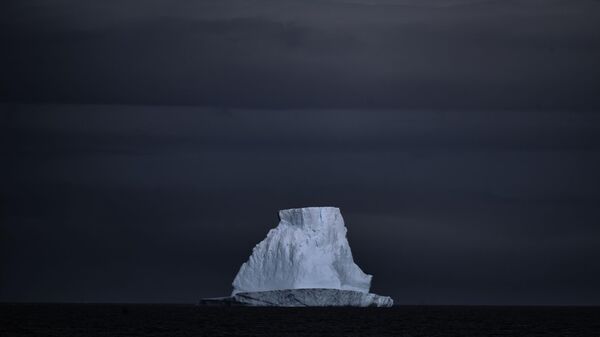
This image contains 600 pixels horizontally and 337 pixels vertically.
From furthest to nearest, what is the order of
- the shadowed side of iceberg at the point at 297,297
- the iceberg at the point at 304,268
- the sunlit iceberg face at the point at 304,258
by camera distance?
the sunlit iceberg face at the point at 304,258 → the iceberg at the point at 304,268 → the shadowed side of iceberg at the point at 297,297

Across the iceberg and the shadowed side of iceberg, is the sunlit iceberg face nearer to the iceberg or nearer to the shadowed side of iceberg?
the iceberg

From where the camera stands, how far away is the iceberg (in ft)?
452

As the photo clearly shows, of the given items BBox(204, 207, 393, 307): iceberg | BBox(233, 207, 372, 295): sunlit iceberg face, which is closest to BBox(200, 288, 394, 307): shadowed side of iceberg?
BBox(204, 207, 393, 307): iceberg

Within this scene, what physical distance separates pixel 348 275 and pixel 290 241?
356 inches

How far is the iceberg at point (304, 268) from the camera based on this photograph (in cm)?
13762

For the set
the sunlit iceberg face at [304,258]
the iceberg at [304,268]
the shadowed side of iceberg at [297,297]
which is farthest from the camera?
the sunlit iceberg face at [304,258]

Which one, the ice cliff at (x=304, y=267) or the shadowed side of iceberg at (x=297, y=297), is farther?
the ice cliff at (x=304, y=267)

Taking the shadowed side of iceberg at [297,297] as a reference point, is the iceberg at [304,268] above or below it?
above

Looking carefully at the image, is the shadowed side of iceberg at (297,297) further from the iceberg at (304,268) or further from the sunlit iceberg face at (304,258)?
the sunlit iceberg face at (304,258)

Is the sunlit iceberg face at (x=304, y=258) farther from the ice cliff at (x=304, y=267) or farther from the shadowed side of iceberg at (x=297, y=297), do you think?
the shadowed side of iceberg at (x=297, y=297)

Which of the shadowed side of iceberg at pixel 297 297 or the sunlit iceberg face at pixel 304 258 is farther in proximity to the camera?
the sunlit iceberg face at pixel 304 258

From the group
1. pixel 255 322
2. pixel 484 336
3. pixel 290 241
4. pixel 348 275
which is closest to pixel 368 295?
pixel 348 275

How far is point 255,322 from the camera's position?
4370 inches

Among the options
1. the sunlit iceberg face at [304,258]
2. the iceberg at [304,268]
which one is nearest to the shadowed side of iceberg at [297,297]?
the iceberg at [304,268]
